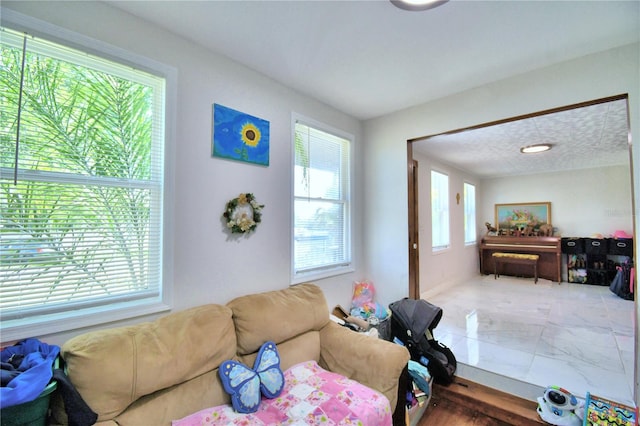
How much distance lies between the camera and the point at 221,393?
1499mm

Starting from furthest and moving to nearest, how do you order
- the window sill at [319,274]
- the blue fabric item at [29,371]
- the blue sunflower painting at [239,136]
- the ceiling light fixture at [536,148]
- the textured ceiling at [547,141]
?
1. the ceiling light fixture at [536,148]
2. the textured ceiling at [547,141]
3. the window sill at [319,274]
4. the blue sunflower painting at [239,136]
5. the blue fabric item at [29,371]

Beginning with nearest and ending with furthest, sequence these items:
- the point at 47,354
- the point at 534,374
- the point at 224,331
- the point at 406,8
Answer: the point at 47,354
the point at 406,8
the point at 224,331
the point at 534,374

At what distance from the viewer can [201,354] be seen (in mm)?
1462

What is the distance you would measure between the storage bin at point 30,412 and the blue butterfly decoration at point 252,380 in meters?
0.70

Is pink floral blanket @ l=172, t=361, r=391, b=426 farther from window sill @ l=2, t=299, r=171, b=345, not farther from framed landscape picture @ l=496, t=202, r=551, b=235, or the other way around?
framed landscape picture @ l=496, t=202, r=551, b=235

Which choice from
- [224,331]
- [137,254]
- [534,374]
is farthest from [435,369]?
[137,254]

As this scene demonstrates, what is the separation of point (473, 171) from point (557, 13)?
498 cm

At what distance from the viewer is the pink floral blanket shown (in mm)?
1351

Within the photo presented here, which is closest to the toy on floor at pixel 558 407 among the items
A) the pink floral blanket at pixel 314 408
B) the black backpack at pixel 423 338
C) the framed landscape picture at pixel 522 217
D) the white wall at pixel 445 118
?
the white wall at pixel 445 118

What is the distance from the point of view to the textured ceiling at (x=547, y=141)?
3.07 metres

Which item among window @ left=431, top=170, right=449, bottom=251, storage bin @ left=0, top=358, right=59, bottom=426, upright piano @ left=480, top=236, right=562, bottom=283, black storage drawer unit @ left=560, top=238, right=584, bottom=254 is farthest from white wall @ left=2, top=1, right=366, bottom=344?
black storage drawer unit @ left=560, top=238, right=584, bottom=254

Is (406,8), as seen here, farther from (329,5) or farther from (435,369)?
(435,369)

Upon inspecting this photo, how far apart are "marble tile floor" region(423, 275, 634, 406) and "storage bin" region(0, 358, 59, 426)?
9.22 feet

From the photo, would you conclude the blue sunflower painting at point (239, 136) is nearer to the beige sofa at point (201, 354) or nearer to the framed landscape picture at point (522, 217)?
the beige sofa at point (201, 354)
